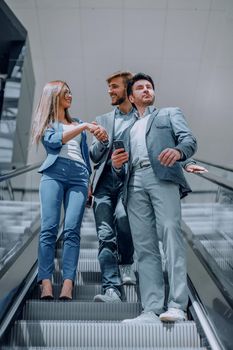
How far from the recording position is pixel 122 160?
3504 millimetres

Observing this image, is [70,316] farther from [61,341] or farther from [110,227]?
[110,227]

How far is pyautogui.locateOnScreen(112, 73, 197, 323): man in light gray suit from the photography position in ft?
10.4

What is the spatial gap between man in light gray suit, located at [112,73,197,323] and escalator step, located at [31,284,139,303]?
1.92ft

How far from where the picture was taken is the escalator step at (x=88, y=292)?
12.7ft

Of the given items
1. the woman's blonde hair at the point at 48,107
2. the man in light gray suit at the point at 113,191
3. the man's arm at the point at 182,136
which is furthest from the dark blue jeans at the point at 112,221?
the man's arm at the point at 182,136

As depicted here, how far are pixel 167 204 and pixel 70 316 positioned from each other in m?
0.96

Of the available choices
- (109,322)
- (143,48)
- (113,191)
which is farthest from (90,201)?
(143,48)

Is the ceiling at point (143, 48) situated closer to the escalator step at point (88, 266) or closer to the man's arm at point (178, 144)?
the escalator step at point (88, 266)

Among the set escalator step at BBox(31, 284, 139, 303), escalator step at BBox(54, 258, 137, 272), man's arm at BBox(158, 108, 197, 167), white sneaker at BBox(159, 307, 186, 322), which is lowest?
escalator step at BBox(54, 258, 137, 272)

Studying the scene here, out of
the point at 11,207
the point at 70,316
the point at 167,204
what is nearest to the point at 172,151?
the point at 167,204

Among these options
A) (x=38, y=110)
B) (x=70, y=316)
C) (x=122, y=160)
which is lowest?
(x=70, y=316)

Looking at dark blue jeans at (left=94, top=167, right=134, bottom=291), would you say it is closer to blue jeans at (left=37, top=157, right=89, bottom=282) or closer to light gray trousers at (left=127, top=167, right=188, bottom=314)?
blue jeans at (left=37, top=157, right=89, bottom=282)

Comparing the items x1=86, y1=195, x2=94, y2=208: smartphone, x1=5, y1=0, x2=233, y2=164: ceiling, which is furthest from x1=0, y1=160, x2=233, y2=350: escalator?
x1=5, y1=0, x2=233, y2=164: ceiling

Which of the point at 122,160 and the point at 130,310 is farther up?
the point at 122,160
